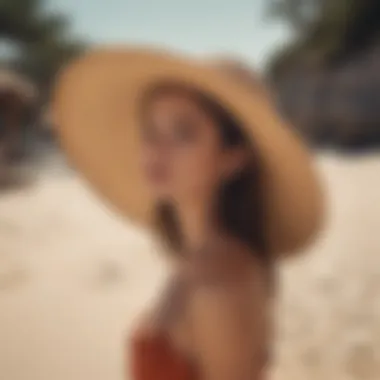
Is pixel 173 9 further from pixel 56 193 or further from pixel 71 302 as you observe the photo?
pixel 71 302

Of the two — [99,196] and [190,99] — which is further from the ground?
[190,99]

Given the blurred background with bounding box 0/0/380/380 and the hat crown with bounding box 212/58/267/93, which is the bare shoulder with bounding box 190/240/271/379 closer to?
the blurred background with bounding box 0/0/380/380

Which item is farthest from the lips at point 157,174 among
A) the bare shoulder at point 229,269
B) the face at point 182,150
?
the bare shoulder at point 229,269

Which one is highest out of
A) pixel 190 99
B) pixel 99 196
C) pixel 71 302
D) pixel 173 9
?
pixel 173 9

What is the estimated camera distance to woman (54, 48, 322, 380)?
1.00m

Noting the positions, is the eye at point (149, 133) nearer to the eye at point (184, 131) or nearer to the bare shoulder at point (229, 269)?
the eye at point (184, 131)

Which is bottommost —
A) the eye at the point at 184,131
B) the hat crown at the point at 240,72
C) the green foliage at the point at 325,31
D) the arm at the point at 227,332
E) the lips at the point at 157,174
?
the arm at the point at 227,332

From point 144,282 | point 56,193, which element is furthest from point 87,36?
point 144,282

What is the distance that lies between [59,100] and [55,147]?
6 centimetres

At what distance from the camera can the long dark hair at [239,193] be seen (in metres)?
1.01

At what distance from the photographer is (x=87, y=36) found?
1.06 metres

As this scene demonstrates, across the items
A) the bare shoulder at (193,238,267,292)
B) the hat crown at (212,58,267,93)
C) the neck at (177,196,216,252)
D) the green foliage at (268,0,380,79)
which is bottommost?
the bare shoulder at (193,238,267,292)

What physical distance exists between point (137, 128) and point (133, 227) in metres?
0.13

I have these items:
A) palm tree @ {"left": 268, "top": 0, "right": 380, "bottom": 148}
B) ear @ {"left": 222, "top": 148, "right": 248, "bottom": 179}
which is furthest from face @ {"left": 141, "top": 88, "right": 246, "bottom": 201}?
palm tree @ {"left": 268, "top": 0, "right": 380, "bottom": 148}
